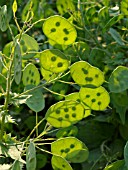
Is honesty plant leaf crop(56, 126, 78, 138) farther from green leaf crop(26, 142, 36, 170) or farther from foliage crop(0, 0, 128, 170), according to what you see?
green leaf crop(26, 142, 36, 170)

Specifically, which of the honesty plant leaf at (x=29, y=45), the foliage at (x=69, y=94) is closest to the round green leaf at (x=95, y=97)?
the foliage at (x=69, y=94)

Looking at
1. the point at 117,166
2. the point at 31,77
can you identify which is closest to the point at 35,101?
the point at 31,77

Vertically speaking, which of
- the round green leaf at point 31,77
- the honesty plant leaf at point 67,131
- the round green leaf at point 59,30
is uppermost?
the round green leaf at point 59,30

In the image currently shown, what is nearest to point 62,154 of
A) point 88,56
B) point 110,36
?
point 88,56

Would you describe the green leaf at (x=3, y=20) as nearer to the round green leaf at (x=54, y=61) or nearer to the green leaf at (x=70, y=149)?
the round green leaf at (x=54, y=61)

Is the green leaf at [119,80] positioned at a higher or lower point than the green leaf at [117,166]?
higher

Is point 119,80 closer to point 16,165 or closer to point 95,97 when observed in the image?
point 95,97
